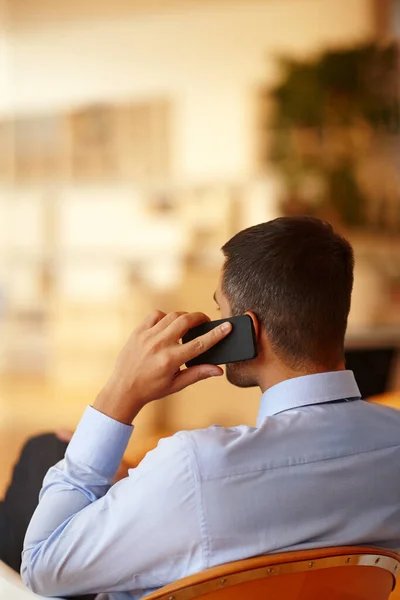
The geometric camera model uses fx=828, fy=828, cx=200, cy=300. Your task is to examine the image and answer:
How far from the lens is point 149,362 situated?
1088 millimetres

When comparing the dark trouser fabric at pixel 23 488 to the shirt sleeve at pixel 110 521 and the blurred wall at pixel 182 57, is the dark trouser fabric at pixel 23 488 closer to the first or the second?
the shirt sleeve at pixel 110 521

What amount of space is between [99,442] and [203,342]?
0.62ft

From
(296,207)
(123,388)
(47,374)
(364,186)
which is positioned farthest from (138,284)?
(123,388)

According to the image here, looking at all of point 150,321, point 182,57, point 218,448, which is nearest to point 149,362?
point 150,321

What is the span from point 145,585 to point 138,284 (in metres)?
6.44

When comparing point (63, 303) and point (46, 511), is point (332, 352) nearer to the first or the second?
point (46, 511)

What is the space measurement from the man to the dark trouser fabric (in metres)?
0.27

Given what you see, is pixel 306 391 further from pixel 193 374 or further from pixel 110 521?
pixel 110 521

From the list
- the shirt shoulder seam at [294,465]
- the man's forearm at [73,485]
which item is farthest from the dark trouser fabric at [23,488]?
the shirt shoulder seam at [294,465]

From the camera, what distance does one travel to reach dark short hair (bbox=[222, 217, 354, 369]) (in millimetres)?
1070

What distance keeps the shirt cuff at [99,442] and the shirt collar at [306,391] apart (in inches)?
7.4

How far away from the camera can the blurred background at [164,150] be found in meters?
6.35

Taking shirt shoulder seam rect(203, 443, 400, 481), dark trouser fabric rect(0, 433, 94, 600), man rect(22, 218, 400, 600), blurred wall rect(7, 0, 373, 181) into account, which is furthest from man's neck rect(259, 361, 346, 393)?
blurred wall rect(7, 0, 373, 181)

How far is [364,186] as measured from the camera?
20.8 feet
